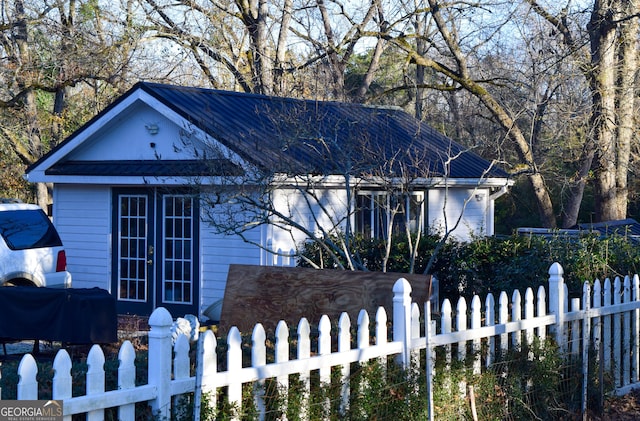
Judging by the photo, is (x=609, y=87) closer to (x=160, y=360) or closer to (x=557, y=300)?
(x=557, y=300)

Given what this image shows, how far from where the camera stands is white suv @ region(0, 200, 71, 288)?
1319 cm

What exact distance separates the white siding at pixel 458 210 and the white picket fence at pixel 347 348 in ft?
25.6

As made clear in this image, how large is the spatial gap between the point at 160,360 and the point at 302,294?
3.84 m

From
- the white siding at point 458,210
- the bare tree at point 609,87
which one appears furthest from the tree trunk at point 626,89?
the white siding at point 458,210

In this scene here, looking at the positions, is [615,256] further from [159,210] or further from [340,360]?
[159,210]

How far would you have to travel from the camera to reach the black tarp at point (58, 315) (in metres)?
8.91

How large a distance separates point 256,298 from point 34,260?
6.25 meters

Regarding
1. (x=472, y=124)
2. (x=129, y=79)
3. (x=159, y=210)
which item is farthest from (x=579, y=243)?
(x=472, y=124)

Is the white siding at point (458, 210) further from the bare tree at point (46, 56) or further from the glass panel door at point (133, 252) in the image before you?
the bare tree at point (46, 56)

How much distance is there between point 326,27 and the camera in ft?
85.4

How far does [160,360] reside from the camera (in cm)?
445

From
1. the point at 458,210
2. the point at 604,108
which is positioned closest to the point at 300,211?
the point at 458,210

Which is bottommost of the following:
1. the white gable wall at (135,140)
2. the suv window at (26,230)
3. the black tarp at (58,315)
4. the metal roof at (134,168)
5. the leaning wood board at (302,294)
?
the black tarp at (58,315)

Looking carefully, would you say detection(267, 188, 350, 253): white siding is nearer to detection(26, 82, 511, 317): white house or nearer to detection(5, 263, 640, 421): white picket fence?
detection(26, 82, 511, 317): white house
